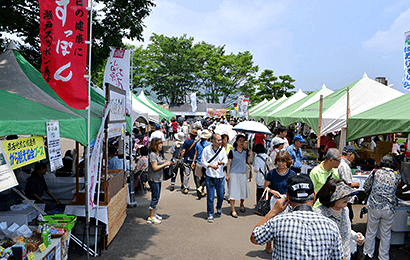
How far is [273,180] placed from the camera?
4.85 m

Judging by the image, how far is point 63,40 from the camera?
13.4 ft

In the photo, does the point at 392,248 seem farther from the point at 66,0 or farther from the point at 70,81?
the point at 66,0

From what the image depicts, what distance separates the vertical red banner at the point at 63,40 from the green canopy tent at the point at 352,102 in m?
6.36

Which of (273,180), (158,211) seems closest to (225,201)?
(158,211)

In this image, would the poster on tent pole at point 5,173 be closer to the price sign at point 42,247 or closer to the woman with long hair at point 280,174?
the price sign at point 42,247

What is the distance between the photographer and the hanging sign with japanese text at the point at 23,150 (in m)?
3.22

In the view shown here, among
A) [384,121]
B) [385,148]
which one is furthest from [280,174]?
[385,148]

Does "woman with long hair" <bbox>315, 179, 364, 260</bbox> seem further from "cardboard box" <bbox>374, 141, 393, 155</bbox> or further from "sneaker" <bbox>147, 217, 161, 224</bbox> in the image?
"cardboard box" <bbox>374, 141, 393, 155</bbox>

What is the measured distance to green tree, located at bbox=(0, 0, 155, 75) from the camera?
7.14m

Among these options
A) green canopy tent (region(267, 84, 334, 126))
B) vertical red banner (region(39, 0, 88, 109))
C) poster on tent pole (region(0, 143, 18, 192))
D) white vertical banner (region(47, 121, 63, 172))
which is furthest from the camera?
green canopy tent (region(267, 84, 334, 126))

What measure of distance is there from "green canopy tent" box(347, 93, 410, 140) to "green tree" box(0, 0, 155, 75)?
5.91 metres

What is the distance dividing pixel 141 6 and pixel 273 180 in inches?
215

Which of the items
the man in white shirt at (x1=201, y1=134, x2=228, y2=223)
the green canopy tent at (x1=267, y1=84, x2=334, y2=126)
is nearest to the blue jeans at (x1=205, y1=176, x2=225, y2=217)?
the man in white shirt at (x1=201, y1=134, x2=228, y2=223)

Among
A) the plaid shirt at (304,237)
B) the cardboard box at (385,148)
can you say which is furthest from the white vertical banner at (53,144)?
the cardboard box at (385,148)
